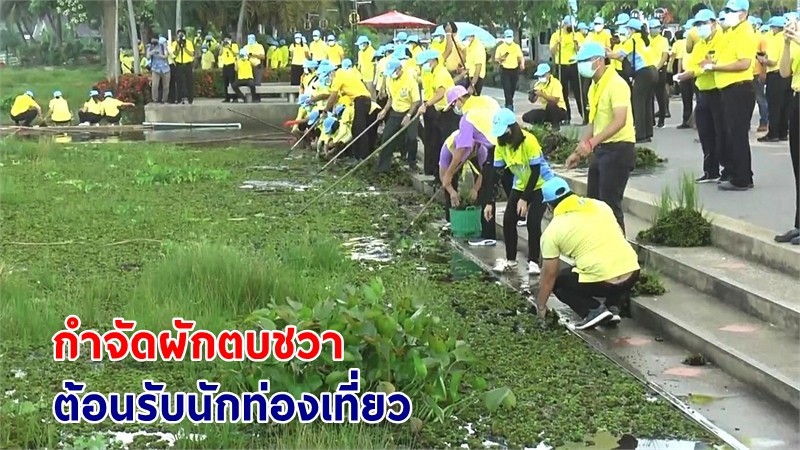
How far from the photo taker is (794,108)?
7.12 metres

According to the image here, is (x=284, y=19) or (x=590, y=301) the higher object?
(x=284, y=19)

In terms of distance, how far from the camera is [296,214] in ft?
37.0

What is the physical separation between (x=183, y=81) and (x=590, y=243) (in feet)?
64.4

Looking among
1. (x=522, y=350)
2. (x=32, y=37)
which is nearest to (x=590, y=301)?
(x=522, y=350)

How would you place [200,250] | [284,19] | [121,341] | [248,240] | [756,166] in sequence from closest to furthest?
[121,341] → [200,250] → [248,240] → [756,166] → [284,19]

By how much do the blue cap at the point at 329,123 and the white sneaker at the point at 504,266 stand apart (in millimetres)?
7768

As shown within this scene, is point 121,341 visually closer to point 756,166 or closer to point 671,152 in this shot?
point 756,166

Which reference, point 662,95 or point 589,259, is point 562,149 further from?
point 589,259

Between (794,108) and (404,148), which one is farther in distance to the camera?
(404,148)

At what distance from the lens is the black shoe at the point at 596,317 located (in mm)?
6492

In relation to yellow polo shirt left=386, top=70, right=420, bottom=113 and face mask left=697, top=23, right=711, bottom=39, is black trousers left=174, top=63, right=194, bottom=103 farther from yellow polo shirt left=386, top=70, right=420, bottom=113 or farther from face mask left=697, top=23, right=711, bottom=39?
face mask left=697, top=23, right=711, bottom=39

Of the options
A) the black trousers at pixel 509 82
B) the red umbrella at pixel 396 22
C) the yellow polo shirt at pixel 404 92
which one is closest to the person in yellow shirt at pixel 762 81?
the yellow polo shirt at pixel 404 92

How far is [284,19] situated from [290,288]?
31.0 metres

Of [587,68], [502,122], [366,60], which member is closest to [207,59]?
[366,60]
